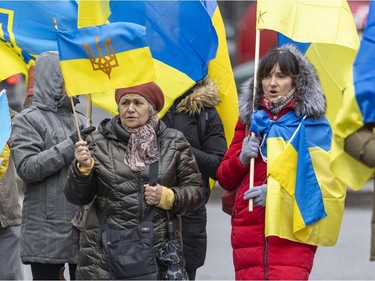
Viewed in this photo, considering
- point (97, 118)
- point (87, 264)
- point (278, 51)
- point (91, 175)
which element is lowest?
point (97, 118)

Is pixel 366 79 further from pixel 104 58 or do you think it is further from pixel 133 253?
pixel 104 58

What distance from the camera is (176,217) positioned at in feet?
21.5

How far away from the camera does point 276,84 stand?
6531mm

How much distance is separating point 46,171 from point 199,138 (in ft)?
3.59

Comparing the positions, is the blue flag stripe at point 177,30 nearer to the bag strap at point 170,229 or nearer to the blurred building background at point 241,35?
the bag strap at point 170,229

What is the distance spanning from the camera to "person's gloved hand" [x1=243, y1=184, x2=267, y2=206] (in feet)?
21.0

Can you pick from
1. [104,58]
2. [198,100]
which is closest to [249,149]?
[104,58]

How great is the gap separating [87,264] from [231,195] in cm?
91

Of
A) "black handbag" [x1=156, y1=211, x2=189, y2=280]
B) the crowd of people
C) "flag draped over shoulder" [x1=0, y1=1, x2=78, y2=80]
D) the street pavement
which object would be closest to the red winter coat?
the crowd of people

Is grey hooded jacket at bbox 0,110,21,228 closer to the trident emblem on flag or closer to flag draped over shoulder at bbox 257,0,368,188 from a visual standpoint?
the trident emblem on flag

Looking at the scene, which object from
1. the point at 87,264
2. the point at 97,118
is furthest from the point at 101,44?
the point at 97,118

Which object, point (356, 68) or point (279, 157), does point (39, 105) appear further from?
point (356, 68)

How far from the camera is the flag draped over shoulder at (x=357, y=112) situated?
5316 mm

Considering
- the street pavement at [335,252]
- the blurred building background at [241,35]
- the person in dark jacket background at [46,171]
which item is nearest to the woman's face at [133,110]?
the person in dark jacket background at [46,171]
